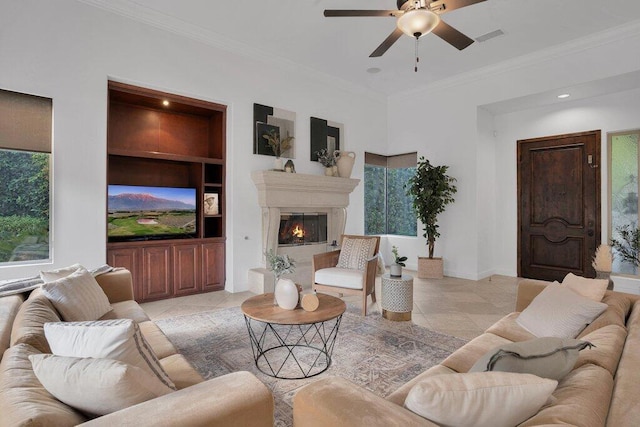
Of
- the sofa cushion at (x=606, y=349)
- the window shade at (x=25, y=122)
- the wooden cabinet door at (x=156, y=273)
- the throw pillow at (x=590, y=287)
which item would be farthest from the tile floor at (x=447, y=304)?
the window shade at (x=25, y=122)

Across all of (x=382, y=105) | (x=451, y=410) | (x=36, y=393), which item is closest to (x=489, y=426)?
(x=451, y=410)

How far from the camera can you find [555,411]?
100 centimetres

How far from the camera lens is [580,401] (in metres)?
1.04

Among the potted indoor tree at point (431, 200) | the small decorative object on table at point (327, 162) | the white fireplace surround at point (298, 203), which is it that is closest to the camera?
the white fireplace surround at point (298, 203)

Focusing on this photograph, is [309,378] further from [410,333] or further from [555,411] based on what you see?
[555,411]

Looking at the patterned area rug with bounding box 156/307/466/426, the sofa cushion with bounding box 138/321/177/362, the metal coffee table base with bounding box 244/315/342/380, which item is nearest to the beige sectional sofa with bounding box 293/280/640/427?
the patterned area rug with bounding box 156/307/466/426

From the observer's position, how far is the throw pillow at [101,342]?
1228mm

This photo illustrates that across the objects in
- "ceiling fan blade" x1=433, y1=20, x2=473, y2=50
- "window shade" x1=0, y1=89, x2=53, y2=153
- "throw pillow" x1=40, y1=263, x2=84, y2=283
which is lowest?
"throw pillow" x1=40, y1=263, x2=84, y2=283

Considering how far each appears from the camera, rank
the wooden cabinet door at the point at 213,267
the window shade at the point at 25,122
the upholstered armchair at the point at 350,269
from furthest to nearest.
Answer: the wooden cabinet door at the point at 213,267 < the upholstered armchair at the point at 350,269 < the window shade at the point at 25,122

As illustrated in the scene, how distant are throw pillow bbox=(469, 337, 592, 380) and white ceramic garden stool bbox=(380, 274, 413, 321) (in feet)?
7.70

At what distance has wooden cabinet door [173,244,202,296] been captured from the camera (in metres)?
4.67

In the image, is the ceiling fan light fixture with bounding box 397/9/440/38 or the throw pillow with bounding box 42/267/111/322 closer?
the throw pillow with bounding box 42/267/111/322

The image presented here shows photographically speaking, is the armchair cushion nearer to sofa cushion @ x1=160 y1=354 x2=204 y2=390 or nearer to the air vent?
sofa cushion @ x1=160 y1=354 x2=204 y2=390

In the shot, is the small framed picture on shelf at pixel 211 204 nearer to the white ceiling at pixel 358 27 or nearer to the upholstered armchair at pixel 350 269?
the upholstered armchair at pixel 350 269
